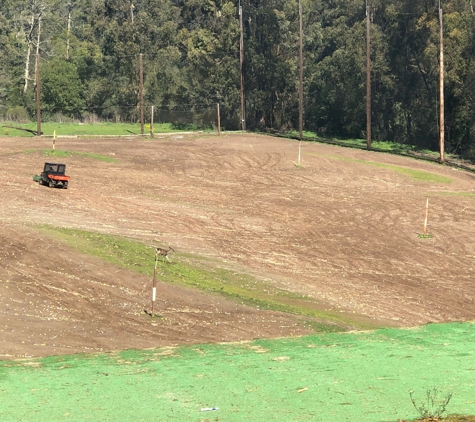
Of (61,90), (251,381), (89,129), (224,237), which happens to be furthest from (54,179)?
(61,90)

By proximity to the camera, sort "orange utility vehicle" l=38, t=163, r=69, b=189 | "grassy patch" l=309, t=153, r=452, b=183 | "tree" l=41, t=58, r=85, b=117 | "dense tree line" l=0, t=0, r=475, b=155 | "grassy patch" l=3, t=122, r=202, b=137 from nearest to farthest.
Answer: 1. "orange utility vehicle" l=38, t=163, r=69, b=189
2. "grassy patch" l=309, t=153, r=452, b=183
3. "grassy patch" l=3, t=122, r=202, b=137
4. "dense tree line" l=0, t=0, r=475, b=155
5. "tree" l=41, t=58, r=85, b=117

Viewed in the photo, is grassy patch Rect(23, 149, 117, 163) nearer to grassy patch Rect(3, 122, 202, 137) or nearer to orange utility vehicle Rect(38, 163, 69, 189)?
orange utility vehicle Rect(38, 163, 69, 189)

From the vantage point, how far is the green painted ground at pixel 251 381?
16734mm

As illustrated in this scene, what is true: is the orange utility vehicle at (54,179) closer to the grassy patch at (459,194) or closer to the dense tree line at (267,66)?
the grassy patch at (459,194)

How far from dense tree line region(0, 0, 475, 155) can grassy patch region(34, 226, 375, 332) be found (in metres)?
48.1

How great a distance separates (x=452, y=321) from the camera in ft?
92.3

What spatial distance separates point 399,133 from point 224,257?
60381 mm

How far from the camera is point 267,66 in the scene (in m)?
99.1

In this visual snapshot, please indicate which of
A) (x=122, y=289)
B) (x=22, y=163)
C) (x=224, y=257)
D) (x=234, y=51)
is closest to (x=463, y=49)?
(x=234, y=51)

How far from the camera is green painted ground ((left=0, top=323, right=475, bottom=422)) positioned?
54.9 ft

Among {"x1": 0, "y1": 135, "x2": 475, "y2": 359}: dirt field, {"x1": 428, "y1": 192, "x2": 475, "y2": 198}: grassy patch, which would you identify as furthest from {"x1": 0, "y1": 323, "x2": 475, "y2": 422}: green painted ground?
{"x1": 428, "y1": 192, "x2": 475, "y2": 198}: grassy patch

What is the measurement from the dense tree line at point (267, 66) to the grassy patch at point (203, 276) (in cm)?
4807

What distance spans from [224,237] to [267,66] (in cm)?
6286

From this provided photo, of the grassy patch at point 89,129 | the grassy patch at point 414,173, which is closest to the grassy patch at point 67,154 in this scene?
the grassy patch at point 414,173
